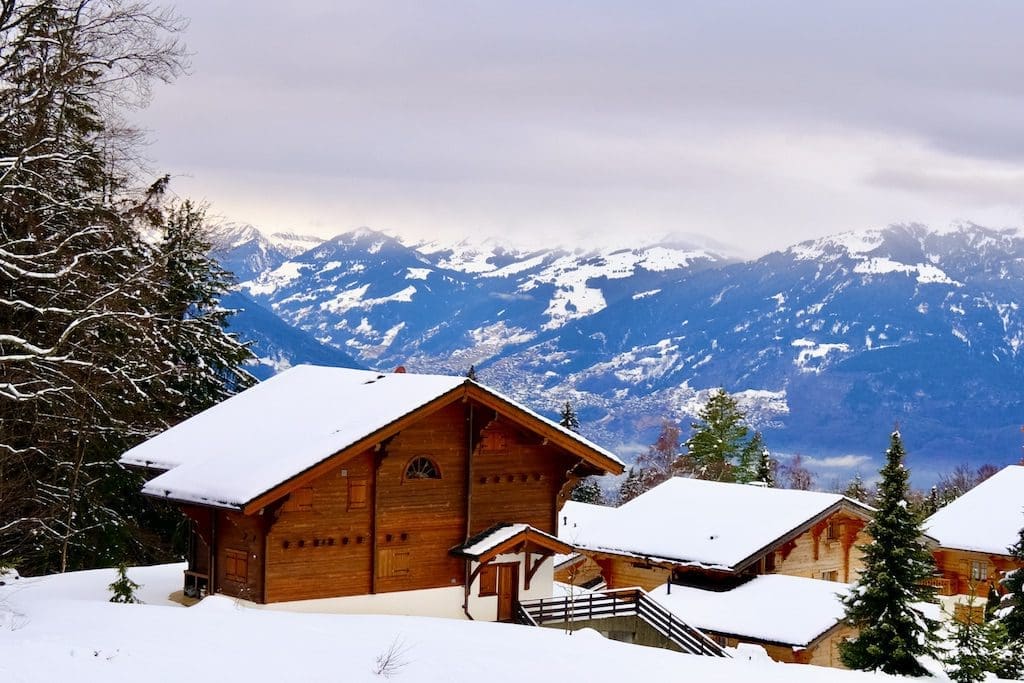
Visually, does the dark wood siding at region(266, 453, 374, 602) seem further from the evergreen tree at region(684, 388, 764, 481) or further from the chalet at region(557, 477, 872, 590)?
the evergreen tree at region(684, 388, 764, 481)

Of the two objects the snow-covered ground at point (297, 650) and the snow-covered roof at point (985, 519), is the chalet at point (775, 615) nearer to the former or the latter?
the snow-covered ground at point (297, 650)

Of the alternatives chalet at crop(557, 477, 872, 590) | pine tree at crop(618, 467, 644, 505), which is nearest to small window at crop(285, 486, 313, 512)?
chalet at crop(557, 477, 872, 590)

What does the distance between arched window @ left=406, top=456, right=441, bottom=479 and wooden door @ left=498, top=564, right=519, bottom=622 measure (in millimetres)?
3219

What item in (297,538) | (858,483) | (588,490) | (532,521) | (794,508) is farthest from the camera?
(858,483)

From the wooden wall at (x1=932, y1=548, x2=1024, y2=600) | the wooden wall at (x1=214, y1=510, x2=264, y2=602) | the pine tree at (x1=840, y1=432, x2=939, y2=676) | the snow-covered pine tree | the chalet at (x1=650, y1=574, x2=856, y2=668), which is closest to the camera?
the wooden wall at (x1=214, y1=510, x2=264, y2=602)

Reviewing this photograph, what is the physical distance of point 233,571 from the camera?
91.0 ft

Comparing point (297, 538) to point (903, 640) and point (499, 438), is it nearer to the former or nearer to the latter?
point (499, 438)

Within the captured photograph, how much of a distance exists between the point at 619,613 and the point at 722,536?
1131 centimetres

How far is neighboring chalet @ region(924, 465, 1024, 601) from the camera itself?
186 feet

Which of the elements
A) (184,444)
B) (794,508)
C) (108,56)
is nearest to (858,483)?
(794,508)

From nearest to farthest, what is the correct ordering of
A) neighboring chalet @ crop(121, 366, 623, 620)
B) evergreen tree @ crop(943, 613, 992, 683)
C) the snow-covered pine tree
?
evergreen tree @ crop(943, 613, 992, 683)
neighboring chalet @ crop(121, 366, 623, 620)
the snow-covered pine tree

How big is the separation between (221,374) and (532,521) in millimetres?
23071

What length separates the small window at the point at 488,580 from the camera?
30.7m

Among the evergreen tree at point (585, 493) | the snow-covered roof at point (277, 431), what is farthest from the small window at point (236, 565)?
the evergreen tree at point (585, 493)
